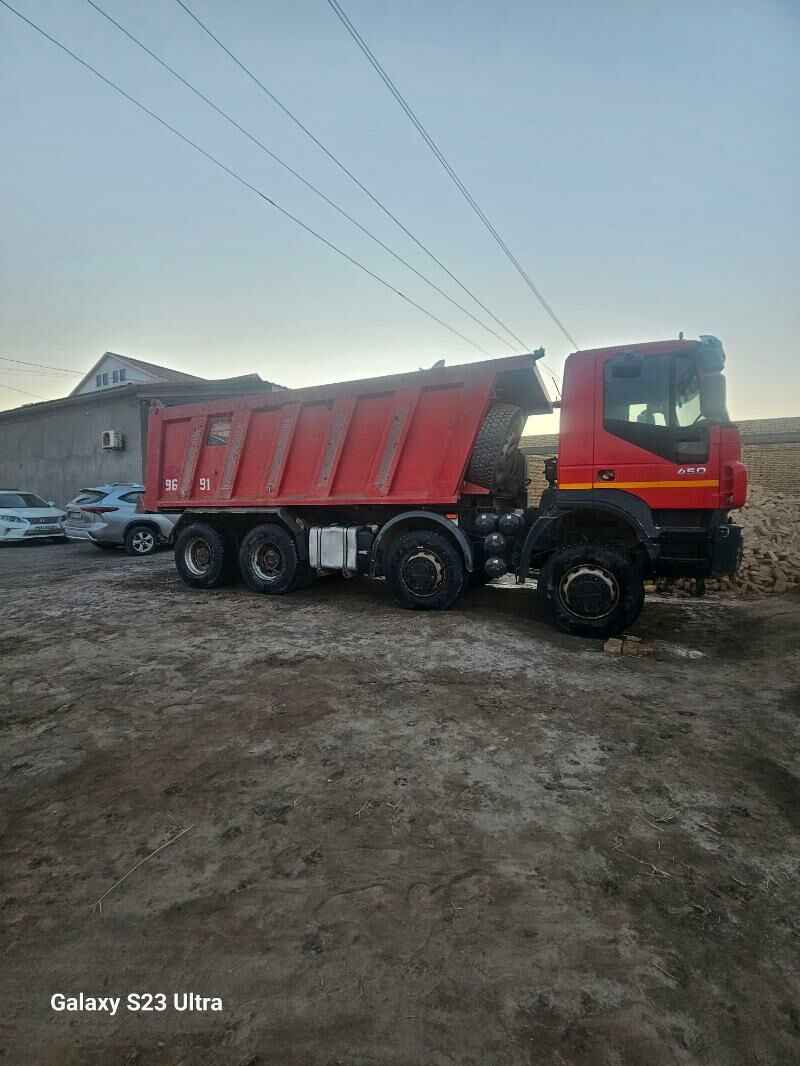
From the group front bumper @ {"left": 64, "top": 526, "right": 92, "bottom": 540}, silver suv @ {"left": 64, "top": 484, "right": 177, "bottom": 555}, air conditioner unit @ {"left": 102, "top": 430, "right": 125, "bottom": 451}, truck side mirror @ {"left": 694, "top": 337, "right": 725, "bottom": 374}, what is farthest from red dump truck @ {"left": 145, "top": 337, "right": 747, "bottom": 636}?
air conditioner unit @ {"left": 102, "top": 430, "right": 125, "bottom": 451}

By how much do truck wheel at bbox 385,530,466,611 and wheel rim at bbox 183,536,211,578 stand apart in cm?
351

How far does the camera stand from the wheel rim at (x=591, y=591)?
5719 millimetres

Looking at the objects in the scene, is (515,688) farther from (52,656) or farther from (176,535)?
(176,535)

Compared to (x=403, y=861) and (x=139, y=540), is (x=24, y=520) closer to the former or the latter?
(x=139, y=540)

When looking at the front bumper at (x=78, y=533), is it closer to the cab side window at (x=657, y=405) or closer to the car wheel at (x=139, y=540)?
the car wheel at (x=139, y=540)

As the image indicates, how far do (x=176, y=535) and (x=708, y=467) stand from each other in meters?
7.81

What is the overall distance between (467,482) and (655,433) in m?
2.20

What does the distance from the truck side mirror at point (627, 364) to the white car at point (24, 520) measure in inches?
594

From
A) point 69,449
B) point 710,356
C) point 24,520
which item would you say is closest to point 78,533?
point 24,520

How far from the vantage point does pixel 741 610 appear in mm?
7332

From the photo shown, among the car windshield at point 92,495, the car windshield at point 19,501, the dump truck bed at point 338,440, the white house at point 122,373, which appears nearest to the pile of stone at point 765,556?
the dump truck bed at point 338,440

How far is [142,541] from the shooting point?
510 inches

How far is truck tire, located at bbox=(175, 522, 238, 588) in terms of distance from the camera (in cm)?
848

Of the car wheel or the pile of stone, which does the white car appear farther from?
the pile of stone
